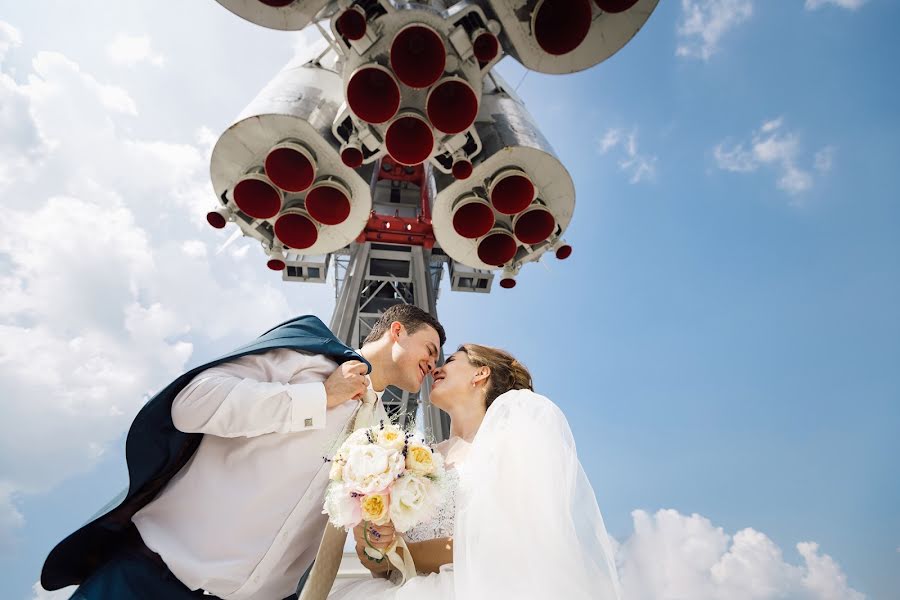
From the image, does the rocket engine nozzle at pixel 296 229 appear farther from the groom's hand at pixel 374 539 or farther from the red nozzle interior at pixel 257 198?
the groom's hand at pixel 374 539

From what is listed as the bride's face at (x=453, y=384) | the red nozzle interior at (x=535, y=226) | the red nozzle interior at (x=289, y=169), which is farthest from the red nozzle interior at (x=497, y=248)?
the bride's face at (x=453, y=384)

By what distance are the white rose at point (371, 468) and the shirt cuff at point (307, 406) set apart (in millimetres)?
206

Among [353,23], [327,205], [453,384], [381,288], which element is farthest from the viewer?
[381,288]

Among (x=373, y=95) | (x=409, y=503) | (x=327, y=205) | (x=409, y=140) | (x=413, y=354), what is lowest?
Answer: (x=409, y=503)

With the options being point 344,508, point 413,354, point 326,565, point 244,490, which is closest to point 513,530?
point 344,508

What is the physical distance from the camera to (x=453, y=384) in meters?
3.02

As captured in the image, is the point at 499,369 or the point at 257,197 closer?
the point at 499,369

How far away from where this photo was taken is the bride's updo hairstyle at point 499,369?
3.05m

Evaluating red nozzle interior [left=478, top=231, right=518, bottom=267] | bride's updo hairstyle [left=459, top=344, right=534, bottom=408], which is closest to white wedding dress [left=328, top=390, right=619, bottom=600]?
bride's updo hairstyle [left=459, top=344, right=534, bottom=408]

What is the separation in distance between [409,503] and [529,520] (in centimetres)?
45

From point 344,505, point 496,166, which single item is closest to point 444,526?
point 344,505

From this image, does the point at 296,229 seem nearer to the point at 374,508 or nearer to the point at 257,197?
the point at 257,197

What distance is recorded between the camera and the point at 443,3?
4953mm

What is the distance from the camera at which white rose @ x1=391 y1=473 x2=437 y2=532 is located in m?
1.64
